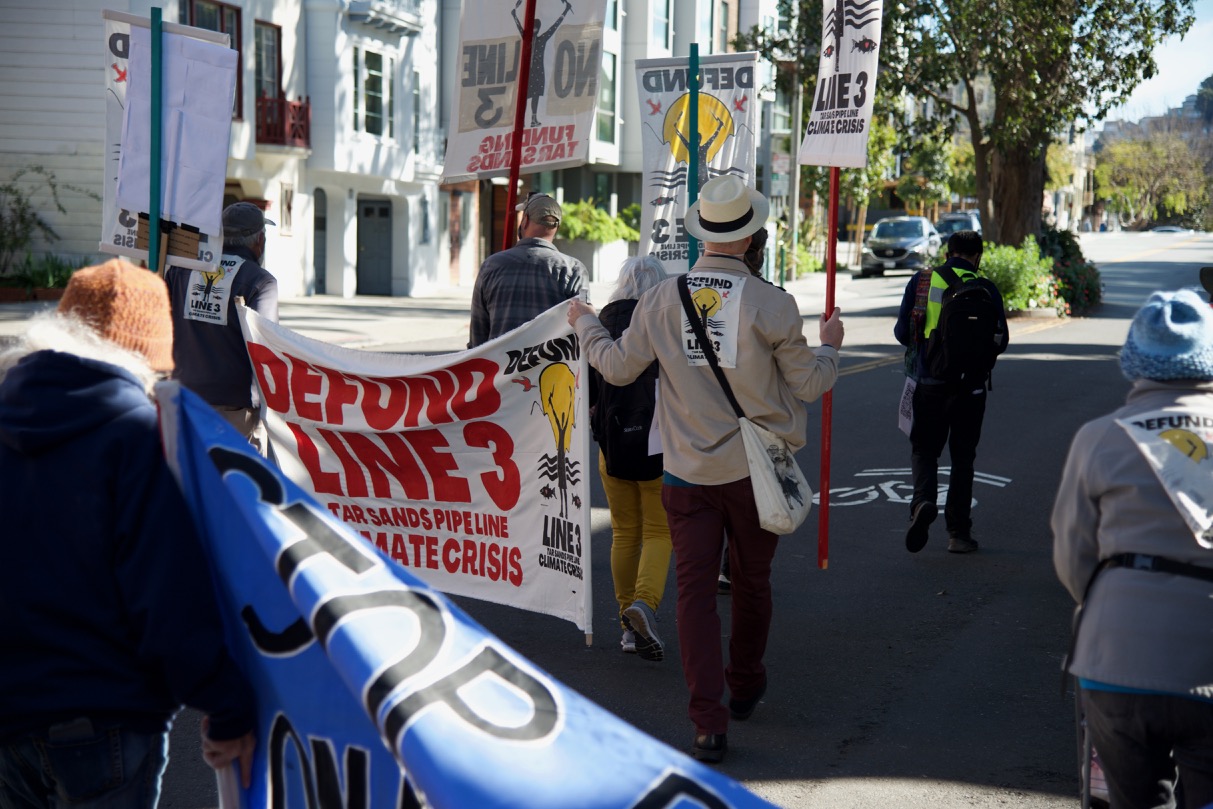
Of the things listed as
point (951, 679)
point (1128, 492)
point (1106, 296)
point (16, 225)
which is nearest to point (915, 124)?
point (1106, 296)

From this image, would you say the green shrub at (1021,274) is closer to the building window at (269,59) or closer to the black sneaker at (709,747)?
the building window at (269,59)

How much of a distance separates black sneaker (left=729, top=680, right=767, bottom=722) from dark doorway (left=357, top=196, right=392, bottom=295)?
95.8 ft

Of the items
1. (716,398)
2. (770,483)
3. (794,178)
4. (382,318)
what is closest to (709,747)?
(770,483)

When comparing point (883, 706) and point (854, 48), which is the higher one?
point (854, 48)

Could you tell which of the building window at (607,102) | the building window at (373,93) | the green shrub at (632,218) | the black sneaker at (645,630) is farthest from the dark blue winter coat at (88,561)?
the building window at (607,102)

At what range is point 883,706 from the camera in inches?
220

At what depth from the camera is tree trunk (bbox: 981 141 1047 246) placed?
27109 mm

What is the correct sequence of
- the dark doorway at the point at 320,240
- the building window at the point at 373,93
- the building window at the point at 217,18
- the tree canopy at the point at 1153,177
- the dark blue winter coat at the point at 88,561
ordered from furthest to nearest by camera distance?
the tree canopy at the point at 1153,177 < the dark doorway at the point at 320,240 < the building window at the point at 373,93 < the building window at the point at 217,18 < the dark blue winter coat at the point at 88,561

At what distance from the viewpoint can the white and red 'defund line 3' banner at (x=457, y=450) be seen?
5.76 metres

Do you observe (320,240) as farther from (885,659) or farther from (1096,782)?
(1096,782)

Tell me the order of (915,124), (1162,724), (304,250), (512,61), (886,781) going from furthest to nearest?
(304,250) → (915,124) → (512,61) → (886,781) → (1162,724)

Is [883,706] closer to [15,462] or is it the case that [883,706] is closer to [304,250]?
[15,462]

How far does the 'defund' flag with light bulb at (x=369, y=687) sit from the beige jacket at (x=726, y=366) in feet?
7.84

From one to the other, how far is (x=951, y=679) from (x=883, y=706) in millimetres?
525
